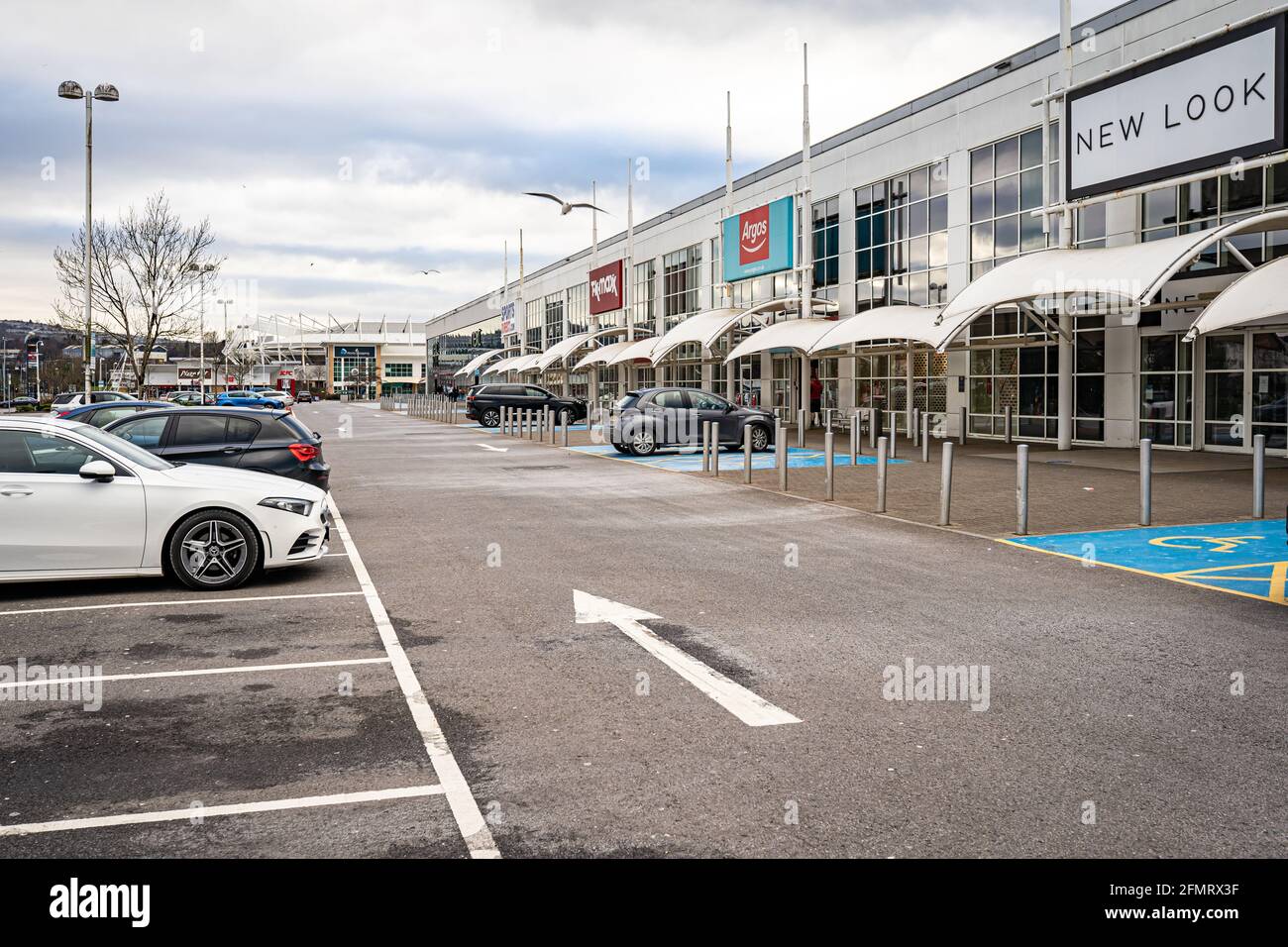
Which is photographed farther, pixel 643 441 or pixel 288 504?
pixel 643 441

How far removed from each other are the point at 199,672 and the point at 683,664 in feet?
9.32

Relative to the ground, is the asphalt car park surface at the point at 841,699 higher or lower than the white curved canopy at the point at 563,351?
lower

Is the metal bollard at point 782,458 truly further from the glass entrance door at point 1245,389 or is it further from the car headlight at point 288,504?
the glass entrance door at point 1245,389

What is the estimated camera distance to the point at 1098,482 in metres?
17.7

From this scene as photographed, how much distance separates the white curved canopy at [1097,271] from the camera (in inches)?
739

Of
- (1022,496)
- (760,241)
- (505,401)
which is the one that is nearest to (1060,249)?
(1022,496)

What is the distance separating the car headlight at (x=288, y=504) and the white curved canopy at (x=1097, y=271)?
577 inches

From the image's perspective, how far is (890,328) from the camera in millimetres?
27922

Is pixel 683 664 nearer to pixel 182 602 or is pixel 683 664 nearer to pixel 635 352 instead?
pixel 182 602

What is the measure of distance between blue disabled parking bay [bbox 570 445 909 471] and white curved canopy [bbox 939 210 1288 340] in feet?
12.5

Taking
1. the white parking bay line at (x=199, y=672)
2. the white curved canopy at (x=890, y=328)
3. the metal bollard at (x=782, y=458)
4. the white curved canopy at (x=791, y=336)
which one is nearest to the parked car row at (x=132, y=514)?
the white parking bay line at (x=199, y=672)

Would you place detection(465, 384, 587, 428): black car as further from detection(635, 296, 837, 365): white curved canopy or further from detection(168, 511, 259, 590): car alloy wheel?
detection(168, 511, 259, 590): car alloy wheel
